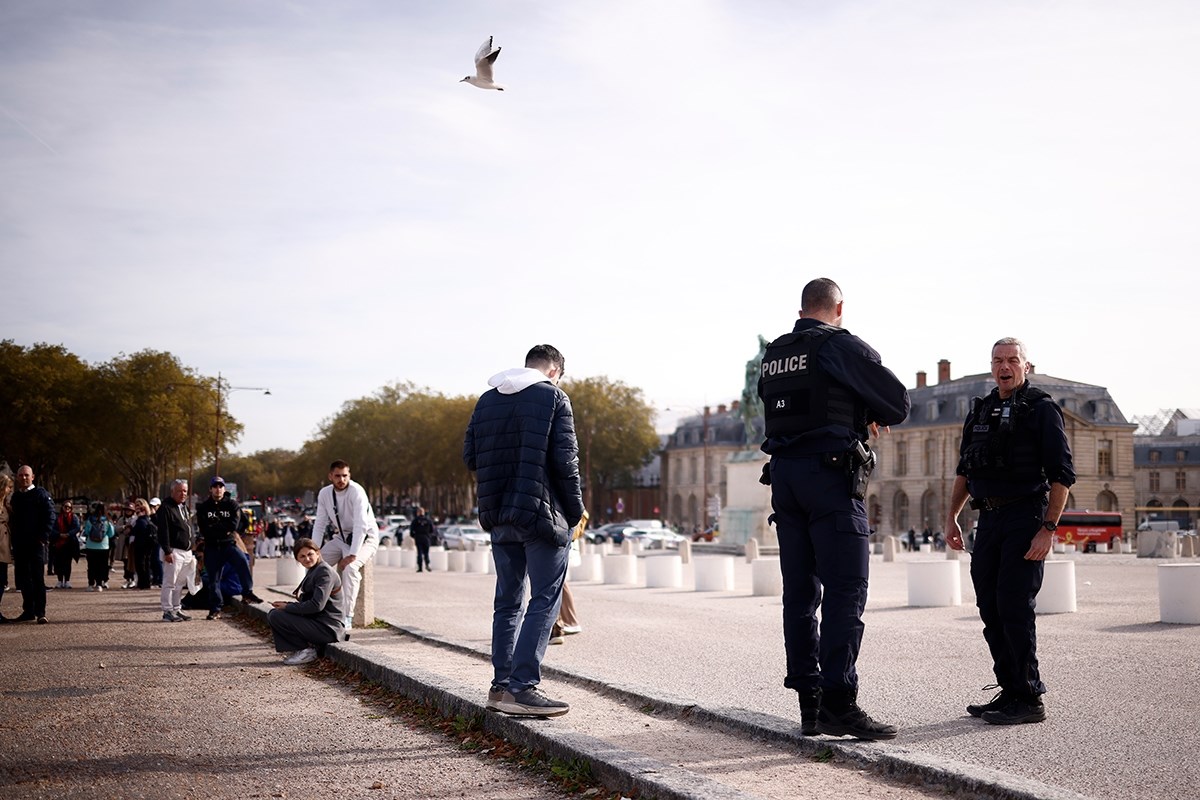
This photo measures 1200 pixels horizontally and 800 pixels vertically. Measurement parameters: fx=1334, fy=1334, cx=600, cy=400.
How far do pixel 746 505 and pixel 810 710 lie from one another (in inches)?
1788

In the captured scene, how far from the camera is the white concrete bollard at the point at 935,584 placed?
19125 millimetres

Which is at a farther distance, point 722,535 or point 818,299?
point 722,535

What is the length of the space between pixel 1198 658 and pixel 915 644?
2629mm

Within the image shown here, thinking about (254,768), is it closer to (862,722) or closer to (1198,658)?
(862,722)

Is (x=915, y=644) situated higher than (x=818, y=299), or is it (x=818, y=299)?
(x=818, y=299)

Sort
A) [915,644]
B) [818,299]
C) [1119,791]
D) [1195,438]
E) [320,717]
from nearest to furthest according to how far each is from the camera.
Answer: [1119,791], [818,299], [320,717], [915,644], [1195,438]

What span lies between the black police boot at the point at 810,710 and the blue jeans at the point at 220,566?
13.7m

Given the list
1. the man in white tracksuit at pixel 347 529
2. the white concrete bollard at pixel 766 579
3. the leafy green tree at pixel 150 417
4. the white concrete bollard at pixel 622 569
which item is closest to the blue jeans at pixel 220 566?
the man in white tracksuit at pixel 347 529

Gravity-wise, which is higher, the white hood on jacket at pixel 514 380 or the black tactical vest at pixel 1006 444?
the white hood on jacket at pixel 514 380

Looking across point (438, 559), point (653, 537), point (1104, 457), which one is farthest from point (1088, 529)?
point (1104, 457)

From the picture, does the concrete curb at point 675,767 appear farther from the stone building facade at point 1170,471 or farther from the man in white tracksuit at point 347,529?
the stone building facade at point 1170,471

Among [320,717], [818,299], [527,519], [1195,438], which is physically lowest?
[320,717]

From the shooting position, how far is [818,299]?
A: 22.8 feet

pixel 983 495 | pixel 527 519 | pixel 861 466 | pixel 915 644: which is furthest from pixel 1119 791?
pixel 915 644
